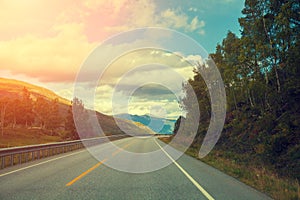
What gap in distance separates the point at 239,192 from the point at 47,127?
99.9m

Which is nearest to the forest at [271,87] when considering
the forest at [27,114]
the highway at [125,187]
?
the highway at [125,187]

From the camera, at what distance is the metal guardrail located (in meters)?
13.7

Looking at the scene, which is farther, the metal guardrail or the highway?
the metal guardrail

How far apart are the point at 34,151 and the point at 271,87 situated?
19079 mm

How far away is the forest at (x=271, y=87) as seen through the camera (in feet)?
49.3

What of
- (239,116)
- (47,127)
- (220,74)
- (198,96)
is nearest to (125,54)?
(239,116)

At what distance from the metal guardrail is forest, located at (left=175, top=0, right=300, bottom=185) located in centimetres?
1235

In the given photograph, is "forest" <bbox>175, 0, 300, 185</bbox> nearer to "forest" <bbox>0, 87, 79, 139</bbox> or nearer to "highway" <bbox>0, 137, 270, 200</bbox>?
"highway" <bbox>0, 137, 270, 200</bbox>

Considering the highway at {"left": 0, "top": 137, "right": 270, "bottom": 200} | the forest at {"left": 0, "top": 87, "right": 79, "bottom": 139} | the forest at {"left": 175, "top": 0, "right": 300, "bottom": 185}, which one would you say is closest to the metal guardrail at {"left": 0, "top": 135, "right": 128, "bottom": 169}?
the highway at {"left": 0, "top": 137, "right": 270, "bottom": 200}

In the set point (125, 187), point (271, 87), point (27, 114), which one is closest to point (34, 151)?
point (125, 187)

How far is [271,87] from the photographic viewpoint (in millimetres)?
23234

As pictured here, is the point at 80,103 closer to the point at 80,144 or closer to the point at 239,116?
the point at 80,144

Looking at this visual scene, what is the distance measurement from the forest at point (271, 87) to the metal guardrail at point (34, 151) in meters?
12.3

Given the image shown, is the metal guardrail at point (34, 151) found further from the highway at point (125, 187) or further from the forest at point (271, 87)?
the forest at point (271, 87)
